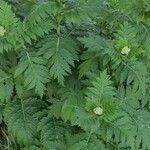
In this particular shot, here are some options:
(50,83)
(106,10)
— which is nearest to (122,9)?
(106,10)

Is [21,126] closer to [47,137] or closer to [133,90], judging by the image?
[47,137]

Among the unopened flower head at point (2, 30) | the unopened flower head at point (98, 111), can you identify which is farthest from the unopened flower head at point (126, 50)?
the unopened flower head at point (2, 30)

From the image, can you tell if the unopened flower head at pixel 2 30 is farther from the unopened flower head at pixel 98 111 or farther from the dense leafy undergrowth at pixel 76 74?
the unopened flower head at pixel 98 111

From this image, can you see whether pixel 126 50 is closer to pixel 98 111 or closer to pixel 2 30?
Answer: pixel 98 111

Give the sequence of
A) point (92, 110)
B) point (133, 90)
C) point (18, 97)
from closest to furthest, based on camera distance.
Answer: point (92, 110), point (133, 90), point (18, 97)

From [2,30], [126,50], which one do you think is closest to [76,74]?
[126,50]

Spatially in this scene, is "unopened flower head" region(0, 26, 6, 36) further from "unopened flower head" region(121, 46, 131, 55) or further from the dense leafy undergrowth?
"unopened flower head" region(121, 46, 131, 55)

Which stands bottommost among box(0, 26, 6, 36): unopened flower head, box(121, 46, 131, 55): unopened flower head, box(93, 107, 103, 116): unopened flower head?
box(93, 107, 103, 116): unopened flower head

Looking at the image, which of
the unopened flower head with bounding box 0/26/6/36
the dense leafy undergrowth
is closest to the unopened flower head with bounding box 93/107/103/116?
the dense leafy undergrowth
